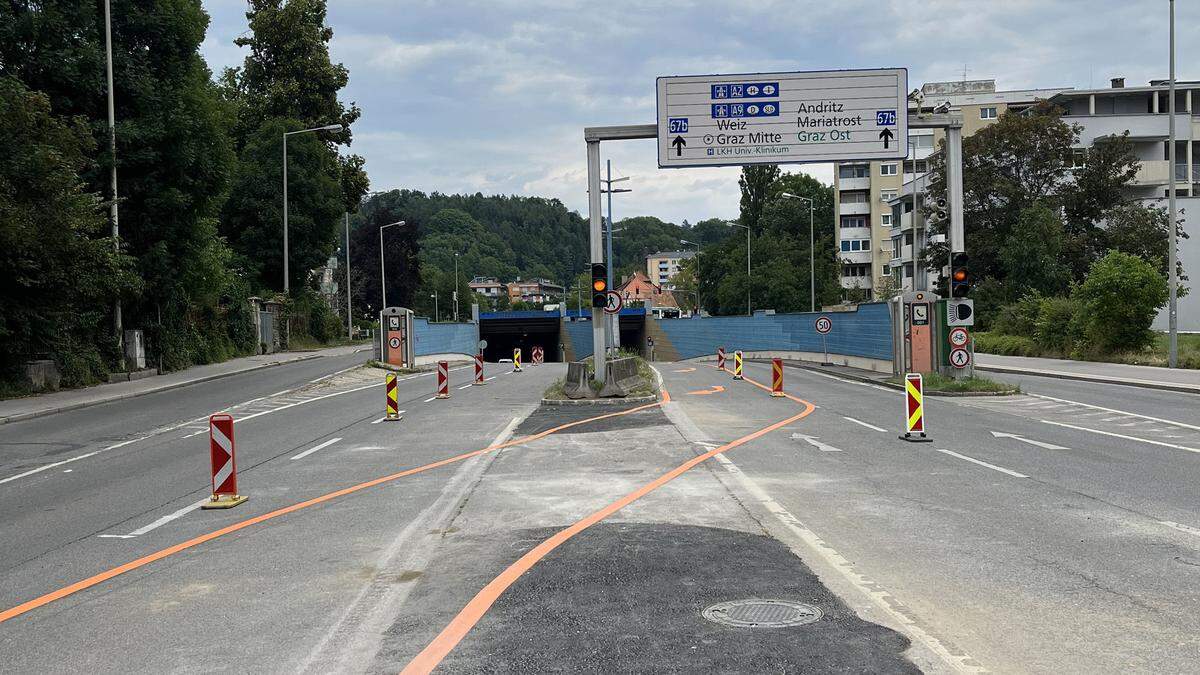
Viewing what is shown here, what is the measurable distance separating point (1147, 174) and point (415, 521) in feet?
227

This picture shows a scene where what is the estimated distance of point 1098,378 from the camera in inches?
1090

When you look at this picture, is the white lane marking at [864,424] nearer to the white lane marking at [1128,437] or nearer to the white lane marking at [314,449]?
the white lane marking at [1128,437]

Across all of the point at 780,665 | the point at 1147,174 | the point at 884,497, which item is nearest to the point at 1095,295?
the point at 884,497

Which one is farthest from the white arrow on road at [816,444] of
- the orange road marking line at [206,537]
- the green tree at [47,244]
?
the green tree at [47,244]

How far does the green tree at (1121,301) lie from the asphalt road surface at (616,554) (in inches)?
720

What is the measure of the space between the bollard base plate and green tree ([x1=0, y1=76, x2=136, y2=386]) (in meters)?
15.8

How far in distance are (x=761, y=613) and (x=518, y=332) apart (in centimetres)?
9533

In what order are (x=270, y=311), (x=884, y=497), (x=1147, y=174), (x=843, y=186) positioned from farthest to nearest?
(x=843, y=186) → (x=1147, y=174) → (x=270, y=311) → (x=884, y=497)

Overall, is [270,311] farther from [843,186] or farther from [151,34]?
[843,186]

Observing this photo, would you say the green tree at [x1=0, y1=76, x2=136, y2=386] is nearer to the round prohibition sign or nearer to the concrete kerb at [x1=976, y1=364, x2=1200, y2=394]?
the round prohibition sign

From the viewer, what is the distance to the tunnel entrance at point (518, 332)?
95.1 meters

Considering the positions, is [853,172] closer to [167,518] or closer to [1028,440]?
[1028,440]

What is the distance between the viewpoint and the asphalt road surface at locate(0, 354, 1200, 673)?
207 inches

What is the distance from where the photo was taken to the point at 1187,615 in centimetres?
570
